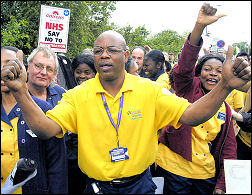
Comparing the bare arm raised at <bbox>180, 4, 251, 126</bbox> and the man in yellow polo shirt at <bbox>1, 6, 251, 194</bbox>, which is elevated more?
the bare arm raised at <bbox>180, 4, 251, 126</bbox>

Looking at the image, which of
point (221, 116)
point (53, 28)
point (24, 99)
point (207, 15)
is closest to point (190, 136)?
point (221, 116)

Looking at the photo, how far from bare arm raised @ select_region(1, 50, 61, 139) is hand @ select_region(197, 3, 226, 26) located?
1.27 metres

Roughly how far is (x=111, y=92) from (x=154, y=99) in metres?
0.37

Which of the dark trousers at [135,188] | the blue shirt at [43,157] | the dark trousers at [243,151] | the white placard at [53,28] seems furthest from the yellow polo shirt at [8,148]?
the white placard at [53,28]

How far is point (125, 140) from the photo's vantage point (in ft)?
6.52

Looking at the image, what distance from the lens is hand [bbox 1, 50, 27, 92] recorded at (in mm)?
1504

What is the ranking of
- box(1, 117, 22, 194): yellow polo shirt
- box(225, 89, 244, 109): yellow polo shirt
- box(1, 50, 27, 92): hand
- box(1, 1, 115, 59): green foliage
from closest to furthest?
1. box(1, 50, 27, 92): hand
2. box(1, 117, 22, 194): yellow polo shirt
3. box(225, 89, 244, 109): yellow polo shirt
4. box(1, 1, 115, 59): green foliage

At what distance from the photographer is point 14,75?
154 centimetres

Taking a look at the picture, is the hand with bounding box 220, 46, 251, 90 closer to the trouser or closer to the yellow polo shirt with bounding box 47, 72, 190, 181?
the yellow polo shirt with bounding box 47, 72, 190, 181

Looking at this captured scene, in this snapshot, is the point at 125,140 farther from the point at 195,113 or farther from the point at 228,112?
the point at 228,112

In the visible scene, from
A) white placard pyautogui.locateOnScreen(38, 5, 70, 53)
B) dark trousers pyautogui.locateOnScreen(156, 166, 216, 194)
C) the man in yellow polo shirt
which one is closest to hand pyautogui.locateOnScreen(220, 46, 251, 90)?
the man in yellow polo shirt

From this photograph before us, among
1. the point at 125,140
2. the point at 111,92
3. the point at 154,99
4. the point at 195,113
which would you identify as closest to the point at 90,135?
the point at 125,140

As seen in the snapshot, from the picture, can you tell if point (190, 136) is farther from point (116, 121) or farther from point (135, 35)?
point (135, 35)

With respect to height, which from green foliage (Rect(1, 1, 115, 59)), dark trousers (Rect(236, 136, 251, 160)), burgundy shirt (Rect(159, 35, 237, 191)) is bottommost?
dark trousers (Rect(236, 136, 251, 160))
